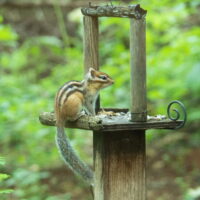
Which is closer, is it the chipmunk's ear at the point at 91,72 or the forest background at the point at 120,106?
the chipmunk's ear at the point at 91,72

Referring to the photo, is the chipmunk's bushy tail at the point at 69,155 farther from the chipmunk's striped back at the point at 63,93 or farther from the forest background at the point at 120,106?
the forest background at the point at 120,106

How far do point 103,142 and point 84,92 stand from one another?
0.37m

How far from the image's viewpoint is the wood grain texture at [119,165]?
3.54 m

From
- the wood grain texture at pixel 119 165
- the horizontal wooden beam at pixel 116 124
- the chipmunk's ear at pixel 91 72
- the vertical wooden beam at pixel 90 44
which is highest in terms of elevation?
the vertical wooden beam at pixel 90 44

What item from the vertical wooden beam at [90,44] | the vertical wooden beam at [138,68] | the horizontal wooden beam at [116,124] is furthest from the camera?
the vertical wooden beam at [90,44]

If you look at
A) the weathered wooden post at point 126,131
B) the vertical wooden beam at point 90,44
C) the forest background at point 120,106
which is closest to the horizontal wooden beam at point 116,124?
the weathered wooden post at point 126,131

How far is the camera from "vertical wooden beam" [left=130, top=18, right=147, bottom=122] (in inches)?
129

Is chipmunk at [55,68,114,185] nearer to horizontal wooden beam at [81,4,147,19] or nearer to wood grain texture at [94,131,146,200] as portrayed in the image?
wood grain texture at [94,131,146,200]

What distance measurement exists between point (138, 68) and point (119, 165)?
73 cm

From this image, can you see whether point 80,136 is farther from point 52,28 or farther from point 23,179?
point 52,28

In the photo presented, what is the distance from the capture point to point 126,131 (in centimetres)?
356

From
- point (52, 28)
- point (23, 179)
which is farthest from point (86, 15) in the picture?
point (52, 28)

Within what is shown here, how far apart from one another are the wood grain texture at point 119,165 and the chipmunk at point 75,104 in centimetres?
15

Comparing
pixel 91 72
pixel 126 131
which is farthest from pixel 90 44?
pixel 126 131
